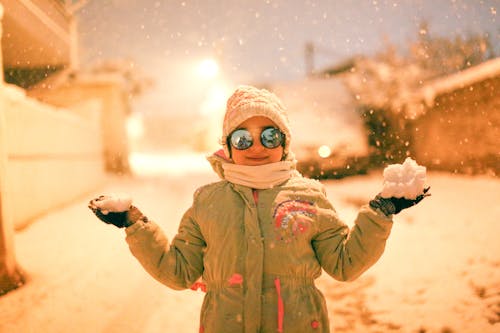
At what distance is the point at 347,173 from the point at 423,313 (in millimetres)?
10988

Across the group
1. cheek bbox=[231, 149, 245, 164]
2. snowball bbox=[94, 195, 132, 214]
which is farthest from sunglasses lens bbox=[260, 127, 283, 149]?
snowball bbox=[94, 195, 132, 214]

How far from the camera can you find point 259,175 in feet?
5.54

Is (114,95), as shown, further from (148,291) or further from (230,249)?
(230,249)

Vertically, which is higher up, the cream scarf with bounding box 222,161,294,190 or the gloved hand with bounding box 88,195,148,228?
the cream scarf with bounding box 222,161,294,190

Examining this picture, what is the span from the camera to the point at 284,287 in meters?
1.55

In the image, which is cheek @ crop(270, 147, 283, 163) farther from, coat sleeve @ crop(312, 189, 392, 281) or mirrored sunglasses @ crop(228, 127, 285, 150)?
coat sleeve @ crop(312, 189, 392, 281)

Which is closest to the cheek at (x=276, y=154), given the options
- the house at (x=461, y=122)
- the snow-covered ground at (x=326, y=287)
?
the snow-covered ground at (x=326, y=287)

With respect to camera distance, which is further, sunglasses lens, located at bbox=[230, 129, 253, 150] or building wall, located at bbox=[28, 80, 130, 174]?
building wall, located at bbox=[28, 80, 130, 174]

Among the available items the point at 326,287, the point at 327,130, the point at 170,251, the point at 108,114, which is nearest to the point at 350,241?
the point at 170,251

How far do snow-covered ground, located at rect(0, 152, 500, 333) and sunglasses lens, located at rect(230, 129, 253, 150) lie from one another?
1.80 m

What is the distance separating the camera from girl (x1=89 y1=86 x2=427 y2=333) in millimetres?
1537

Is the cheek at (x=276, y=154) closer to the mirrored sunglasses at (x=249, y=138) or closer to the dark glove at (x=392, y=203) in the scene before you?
the mirrored sunglasses at (x=249, y=138)

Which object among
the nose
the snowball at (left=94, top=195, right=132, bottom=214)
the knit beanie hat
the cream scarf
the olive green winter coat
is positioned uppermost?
the knit beanie hat

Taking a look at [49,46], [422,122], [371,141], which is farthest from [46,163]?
[371,141]
